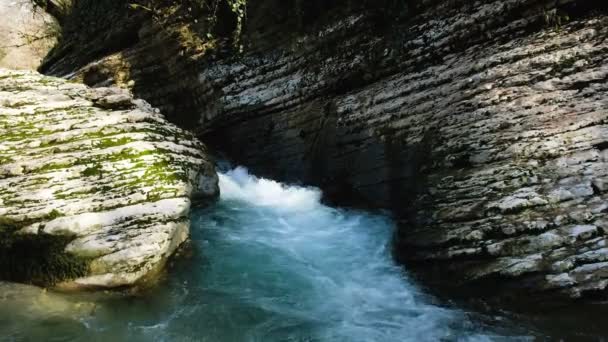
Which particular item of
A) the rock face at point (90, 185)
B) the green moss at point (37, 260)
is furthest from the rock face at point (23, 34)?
the green moss at point (37, 260)

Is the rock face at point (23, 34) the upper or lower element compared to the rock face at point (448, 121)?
upper

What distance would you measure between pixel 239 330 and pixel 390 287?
6.63 ft

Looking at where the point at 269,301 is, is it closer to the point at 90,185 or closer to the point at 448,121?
the point at 90,185

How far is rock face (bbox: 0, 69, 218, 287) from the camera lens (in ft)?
19.1

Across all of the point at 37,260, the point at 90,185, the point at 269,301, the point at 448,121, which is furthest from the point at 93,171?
the point at 448,121

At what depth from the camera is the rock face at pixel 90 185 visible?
19.1ft

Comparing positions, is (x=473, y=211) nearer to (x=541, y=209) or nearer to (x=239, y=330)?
(x=541, y=209)

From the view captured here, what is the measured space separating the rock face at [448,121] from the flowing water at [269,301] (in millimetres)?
609

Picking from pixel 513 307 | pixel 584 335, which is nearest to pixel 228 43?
pixel 513 307

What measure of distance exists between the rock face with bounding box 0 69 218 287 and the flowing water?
0.38 metres

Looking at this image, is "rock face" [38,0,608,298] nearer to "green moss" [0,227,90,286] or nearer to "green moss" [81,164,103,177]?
"green moss" [81,164,103,177]

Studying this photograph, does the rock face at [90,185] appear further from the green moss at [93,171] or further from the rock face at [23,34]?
the rock face at [23,34]

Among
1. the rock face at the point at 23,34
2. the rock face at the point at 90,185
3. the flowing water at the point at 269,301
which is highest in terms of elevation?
the rock face at the point at 23,34

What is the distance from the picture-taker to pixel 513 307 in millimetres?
5504
